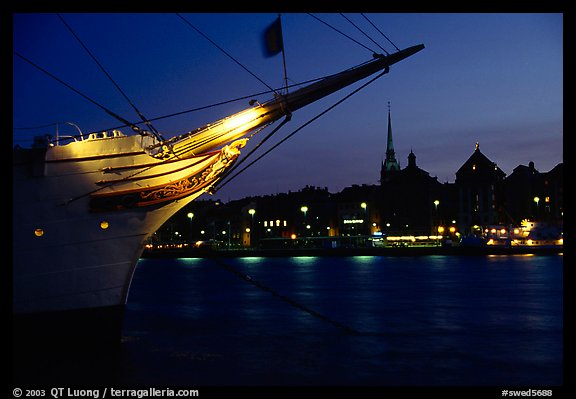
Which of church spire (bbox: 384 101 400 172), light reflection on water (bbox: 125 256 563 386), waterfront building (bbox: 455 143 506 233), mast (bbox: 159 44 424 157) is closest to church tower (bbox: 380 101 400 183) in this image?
church spire (bbox: 384 101 400 172)

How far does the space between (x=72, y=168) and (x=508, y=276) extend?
4558cm

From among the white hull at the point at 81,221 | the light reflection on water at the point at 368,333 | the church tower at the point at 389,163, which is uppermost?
the church tower at the point at 389,163

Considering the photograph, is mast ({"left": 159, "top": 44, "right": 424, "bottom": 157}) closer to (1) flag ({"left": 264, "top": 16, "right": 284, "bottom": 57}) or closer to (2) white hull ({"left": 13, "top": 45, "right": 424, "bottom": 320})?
(2) white hull ({"left": 13, "top": 45, "right": 424, "bottom": 320})

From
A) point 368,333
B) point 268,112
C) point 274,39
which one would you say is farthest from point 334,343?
point 274,39

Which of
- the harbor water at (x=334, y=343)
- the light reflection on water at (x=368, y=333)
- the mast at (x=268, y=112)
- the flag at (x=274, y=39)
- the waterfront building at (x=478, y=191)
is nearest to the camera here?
the harbor water at (x=334, y=343)

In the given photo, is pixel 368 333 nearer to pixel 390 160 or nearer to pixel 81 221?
pixel 81 221

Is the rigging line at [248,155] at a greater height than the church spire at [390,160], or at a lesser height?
lesser

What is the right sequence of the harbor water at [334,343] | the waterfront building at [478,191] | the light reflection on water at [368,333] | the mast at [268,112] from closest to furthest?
the harbor water at [334,343] < the light reflection on water at [368,333] < the mast at [268,112] < the waterfront building at [478,191]

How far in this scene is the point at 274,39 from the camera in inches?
562

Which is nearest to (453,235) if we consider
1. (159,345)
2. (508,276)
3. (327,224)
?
(327,224)

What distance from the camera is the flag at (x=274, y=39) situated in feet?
46.5

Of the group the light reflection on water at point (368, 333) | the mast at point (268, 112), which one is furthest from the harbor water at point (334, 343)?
the mast at point (268, 112)

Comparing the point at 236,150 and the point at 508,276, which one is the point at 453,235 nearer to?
the point at 508,276

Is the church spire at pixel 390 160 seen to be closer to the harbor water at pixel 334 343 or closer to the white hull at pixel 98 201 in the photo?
the harbor water at pixel 334 343
